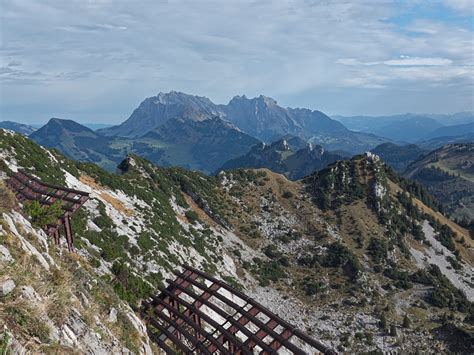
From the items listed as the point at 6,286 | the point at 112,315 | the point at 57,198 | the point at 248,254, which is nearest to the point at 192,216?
the point at 248,254

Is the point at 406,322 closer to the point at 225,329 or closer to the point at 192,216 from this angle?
the point at 192,216

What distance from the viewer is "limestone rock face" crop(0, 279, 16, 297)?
9928mm

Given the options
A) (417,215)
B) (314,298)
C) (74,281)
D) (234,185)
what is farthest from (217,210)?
(74,281)

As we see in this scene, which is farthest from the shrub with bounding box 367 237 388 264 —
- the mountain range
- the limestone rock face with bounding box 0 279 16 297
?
the limestone rock face with bounding box 0 279 16 297

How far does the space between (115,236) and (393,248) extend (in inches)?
2795

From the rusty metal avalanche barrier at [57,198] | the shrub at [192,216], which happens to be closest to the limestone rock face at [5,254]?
the rusty metal avalanche barrier at [57,198]

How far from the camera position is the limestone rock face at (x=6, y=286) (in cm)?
993

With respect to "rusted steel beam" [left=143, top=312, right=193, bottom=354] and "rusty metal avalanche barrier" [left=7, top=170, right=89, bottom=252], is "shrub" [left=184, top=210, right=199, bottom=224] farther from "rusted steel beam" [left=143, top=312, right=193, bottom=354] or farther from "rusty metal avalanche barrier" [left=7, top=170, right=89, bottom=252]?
"rusted steel beam" [left=143, top=312, right=193, bottom=354]

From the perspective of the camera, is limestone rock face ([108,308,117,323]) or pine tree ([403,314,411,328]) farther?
pine tree ([403,314,411,328])

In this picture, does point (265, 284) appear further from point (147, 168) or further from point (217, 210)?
point (147, 168)

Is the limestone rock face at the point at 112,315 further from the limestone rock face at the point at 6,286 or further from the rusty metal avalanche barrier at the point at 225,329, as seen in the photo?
the limestone rock face at the point at 6,286

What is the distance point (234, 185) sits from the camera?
356 ft

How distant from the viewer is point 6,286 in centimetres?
1007

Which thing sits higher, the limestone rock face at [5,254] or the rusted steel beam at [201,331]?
the limestone rock face at [5,254]
